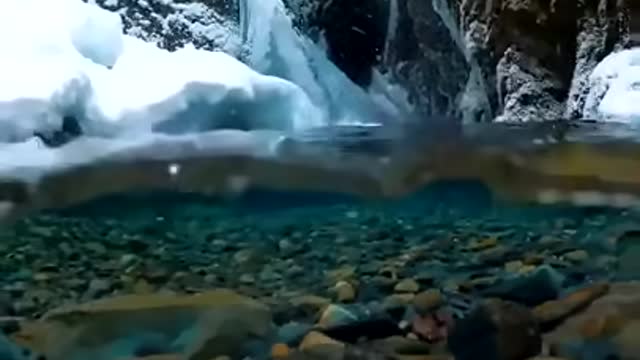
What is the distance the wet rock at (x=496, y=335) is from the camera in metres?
1.97

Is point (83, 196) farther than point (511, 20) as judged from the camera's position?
No

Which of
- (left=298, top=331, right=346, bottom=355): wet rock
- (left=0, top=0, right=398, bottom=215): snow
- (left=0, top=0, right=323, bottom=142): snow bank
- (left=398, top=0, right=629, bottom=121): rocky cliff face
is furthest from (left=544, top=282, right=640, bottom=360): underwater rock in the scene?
(left=398, top=0, right=629, bottom=121): rocky cliff face

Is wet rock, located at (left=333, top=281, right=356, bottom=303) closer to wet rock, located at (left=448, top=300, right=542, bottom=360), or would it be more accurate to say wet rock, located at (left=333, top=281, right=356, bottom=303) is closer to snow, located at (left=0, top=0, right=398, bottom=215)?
wet rock, located at (left=448, top=300, right=542, bottom=360)

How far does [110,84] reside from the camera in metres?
9.12

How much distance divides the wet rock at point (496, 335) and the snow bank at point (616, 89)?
5608 mm

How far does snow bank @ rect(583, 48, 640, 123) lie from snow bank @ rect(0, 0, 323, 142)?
3.39 metres

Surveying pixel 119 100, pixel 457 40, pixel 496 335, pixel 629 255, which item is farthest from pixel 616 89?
pixel 496 335

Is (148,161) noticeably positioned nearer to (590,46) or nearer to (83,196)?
(83,196)

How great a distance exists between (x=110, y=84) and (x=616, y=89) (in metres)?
4.73

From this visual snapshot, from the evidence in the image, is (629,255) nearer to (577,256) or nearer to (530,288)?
(577,256)

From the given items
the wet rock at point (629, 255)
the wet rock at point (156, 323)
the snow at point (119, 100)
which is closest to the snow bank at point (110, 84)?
the snow at point (119, 100)

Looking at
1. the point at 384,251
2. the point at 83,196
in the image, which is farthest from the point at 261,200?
the point at 384,251

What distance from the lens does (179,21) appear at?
38.6 ft

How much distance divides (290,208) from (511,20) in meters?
6.07
